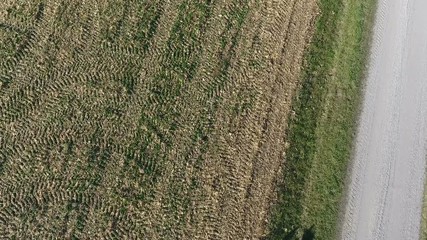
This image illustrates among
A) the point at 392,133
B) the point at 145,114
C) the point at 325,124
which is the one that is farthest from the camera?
the point at 145,114

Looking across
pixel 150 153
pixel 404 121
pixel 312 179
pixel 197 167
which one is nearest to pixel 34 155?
pixel 150 153

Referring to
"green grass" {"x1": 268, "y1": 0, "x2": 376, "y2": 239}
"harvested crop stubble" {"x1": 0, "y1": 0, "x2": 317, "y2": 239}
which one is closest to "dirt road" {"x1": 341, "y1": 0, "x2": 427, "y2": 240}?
"green grass" {"x1": 268, "y1": 0, "x2": 376, "y2": 239}

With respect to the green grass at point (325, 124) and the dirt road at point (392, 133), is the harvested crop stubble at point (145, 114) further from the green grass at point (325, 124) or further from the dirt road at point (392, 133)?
the dirt road at point (392, 133)

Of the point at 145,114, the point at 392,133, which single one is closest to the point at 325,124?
the point at 392,133

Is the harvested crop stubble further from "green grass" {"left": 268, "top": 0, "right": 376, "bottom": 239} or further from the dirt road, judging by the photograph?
the dirt road

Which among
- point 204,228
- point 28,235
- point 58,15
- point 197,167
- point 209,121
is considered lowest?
point 28,235

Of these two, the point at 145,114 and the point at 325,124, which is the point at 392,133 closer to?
the point at 325,124

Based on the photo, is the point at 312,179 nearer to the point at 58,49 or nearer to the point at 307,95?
the point at 307,95
